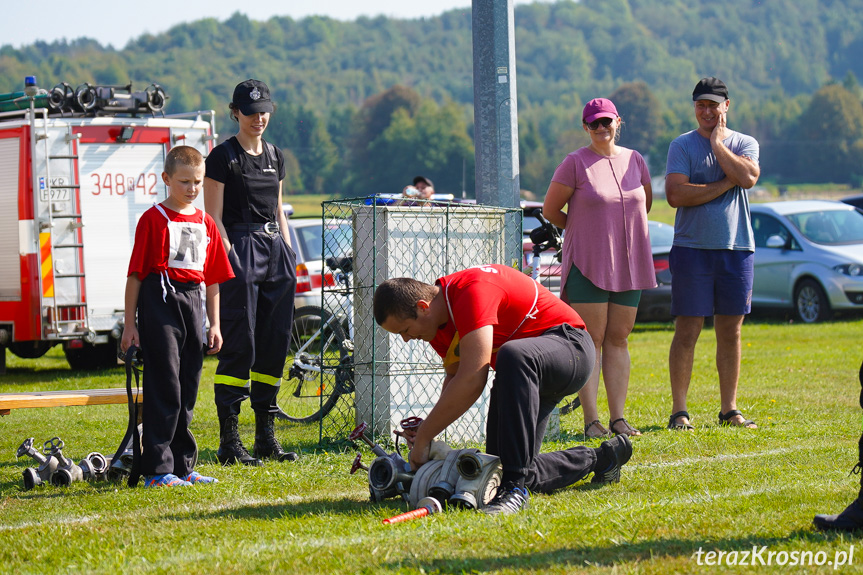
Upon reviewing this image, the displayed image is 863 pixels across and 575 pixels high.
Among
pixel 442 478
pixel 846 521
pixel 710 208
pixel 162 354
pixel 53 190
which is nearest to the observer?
pixel 846 521

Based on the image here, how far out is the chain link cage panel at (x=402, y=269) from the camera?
666 centimetres

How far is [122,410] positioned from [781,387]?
5728 mm

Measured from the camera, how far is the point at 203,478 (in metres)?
5.48

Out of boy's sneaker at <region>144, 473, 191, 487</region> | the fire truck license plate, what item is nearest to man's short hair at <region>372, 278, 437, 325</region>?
boy's sneaker at <region>144, 473, 191, 487</region>

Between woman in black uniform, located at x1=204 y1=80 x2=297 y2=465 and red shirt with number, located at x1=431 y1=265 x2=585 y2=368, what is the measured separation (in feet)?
5.17

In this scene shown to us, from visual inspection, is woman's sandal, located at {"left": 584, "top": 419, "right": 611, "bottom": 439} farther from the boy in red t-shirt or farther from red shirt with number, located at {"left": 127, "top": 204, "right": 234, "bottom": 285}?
red shirt with number, located at {"left": 127, "top": 204, "right": 234, "bottom": 285}

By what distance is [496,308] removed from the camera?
15.1ft

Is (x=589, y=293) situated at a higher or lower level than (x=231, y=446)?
higher

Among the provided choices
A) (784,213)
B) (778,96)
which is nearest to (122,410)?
(784,213)

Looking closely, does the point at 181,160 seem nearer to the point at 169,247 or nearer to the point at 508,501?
the point at 169,247

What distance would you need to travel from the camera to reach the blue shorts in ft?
23.1

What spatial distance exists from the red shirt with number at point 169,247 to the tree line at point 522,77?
164 feet

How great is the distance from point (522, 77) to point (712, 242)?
165m

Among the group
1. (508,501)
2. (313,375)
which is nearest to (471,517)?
(508,501)
